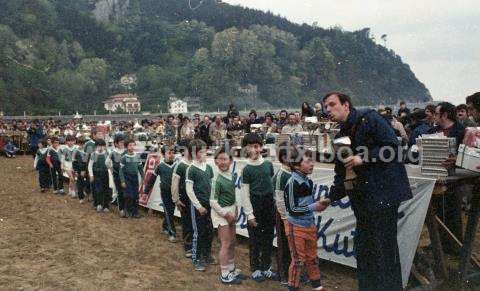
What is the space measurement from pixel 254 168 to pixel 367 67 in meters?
171

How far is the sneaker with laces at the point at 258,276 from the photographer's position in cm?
588

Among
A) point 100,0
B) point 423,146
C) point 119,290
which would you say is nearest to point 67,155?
point 119,290

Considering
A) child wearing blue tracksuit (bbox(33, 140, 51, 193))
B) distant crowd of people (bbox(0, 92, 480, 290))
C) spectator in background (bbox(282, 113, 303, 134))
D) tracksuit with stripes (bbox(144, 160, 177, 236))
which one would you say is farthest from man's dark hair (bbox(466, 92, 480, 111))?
child wearing blue tracksuit (bbox(33, 140, 51, 193))

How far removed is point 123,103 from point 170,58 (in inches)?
1549

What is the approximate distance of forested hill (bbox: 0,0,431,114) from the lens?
9450cm

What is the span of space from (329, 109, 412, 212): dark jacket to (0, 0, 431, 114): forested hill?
8472 cm

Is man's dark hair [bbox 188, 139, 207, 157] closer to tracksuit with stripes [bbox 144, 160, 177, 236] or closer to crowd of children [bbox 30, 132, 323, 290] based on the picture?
crowd of children [bbox 30, 132, 323, 290]

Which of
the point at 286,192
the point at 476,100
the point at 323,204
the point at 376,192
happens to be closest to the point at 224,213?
the point at 286,192

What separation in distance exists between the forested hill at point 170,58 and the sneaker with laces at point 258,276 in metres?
82.6

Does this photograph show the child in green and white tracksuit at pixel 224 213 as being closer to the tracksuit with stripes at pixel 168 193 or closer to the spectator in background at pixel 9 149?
the tracksuit with stripes at pixel 168 193

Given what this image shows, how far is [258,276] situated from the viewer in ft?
19.4

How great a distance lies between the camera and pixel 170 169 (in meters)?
8.22

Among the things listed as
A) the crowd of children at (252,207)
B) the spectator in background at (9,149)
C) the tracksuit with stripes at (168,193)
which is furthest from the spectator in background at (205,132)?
the spectator in background at (9,149)

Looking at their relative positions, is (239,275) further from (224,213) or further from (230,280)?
(224,213)
